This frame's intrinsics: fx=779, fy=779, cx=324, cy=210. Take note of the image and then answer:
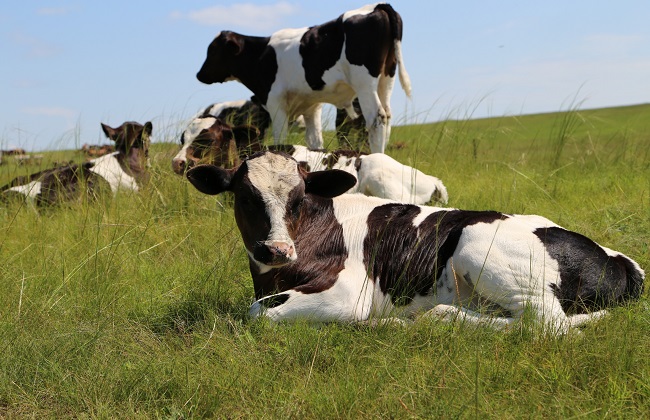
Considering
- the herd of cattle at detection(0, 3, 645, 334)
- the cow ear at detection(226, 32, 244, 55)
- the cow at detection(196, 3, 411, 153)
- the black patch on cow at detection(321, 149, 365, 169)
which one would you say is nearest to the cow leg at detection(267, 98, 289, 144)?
the cow at detection(196, 3, 411, 153)

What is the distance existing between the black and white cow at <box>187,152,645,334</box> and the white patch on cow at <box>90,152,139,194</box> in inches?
252

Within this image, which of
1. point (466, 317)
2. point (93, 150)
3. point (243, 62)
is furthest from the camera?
point (93, 150)

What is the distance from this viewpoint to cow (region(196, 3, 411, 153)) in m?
12.0

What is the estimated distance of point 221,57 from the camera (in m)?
14.4

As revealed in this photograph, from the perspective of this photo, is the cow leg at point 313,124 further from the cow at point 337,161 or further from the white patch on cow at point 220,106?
the white patch on cow at point 220,106

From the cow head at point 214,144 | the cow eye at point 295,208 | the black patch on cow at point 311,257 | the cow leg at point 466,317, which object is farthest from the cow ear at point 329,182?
the cow head at point 214,144

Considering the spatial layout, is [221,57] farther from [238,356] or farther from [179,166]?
[238,356]

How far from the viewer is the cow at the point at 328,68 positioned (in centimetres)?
1198

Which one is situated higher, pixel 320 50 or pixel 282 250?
pixel 320 50

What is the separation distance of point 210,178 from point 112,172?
6.79 metres

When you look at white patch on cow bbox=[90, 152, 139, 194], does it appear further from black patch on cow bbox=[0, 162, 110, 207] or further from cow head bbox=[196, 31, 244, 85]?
cow head bbox=[196, 31, 244, 85]

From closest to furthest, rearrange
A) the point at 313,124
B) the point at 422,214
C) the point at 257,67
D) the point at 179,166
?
the point at 422,214, the point at 179,166, the point at 313,124, the point at 257,67

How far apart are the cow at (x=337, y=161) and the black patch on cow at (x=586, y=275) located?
322cm

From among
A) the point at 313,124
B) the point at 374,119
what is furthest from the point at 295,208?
the point at 313,124
